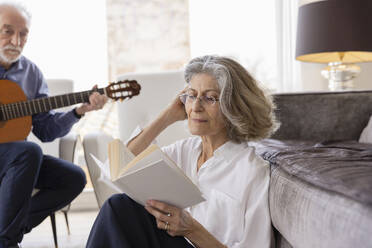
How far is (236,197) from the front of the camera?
108 centimetres

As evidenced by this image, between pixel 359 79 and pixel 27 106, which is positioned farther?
pixel 359 79

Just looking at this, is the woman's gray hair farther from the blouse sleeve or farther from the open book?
the open book

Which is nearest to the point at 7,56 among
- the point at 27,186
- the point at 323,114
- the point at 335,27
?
the point at 27,186

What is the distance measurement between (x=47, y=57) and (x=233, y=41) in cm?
171

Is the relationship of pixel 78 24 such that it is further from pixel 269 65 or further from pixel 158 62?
pixel 269 65

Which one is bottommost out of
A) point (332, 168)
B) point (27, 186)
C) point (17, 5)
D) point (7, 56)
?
point (27, 186)

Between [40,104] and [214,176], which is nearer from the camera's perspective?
[214,176]

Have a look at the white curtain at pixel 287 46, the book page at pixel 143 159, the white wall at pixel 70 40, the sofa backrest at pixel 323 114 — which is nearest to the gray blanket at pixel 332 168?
the book page at pixel 143 159

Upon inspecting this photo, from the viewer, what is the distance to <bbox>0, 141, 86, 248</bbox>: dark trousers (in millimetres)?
1772

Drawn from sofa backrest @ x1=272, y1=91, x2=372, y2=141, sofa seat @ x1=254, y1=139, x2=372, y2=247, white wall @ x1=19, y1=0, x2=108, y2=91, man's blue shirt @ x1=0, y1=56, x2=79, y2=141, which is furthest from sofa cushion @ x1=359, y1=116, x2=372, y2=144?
white wall @ x1=19, y1=0, x2=108, y2=91

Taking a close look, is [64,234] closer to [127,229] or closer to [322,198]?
[127,229]

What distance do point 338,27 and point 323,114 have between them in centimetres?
54

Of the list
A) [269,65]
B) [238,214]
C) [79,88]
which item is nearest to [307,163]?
[238,214]

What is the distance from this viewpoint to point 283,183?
3.28ft
